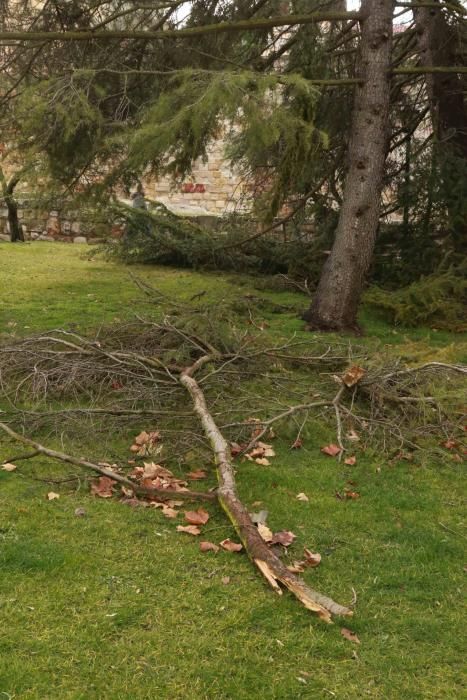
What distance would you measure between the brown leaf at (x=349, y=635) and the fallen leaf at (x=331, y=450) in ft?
5.97

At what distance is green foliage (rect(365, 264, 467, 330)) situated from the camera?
27.3ft

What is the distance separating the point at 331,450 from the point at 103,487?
151 cm

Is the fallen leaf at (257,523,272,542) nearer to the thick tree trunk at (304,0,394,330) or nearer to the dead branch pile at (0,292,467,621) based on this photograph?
the dead branch pile at (0,292,467,621)

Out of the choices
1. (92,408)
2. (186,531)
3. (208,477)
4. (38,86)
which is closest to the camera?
(186,531)

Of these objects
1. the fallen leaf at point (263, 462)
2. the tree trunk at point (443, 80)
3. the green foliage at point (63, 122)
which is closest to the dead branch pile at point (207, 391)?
the fallen leaf at point (263, 462)

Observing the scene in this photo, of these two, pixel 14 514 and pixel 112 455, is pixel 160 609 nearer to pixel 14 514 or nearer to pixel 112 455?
pixel 14 514

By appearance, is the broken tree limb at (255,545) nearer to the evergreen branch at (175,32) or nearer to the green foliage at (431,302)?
the evergreen branch at (175,32)

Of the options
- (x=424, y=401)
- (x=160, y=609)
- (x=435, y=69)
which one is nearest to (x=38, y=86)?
(x=435, y=69)

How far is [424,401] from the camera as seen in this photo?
459cm

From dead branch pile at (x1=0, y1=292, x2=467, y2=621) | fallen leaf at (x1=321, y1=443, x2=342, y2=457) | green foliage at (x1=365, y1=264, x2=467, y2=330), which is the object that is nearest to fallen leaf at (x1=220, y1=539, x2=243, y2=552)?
dead branch pile at (x1=0, y1=292, x2=467, y2=621)

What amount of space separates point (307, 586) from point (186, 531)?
28.6 inches

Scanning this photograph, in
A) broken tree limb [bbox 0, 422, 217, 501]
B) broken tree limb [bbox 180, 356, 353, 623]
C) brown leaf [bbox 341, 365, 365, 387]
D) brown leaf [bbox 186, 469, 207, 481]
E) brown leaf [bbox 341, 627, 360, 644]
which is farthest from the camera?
brown leaf [bbox 341, 365, 365, 387]

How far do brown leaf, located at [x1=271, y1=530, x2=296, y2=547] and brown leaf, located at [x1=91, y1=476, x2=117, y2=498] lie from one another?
924 millimetres

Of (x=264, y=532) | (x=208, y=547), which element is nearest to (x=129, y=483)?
(x=208, y=547)
